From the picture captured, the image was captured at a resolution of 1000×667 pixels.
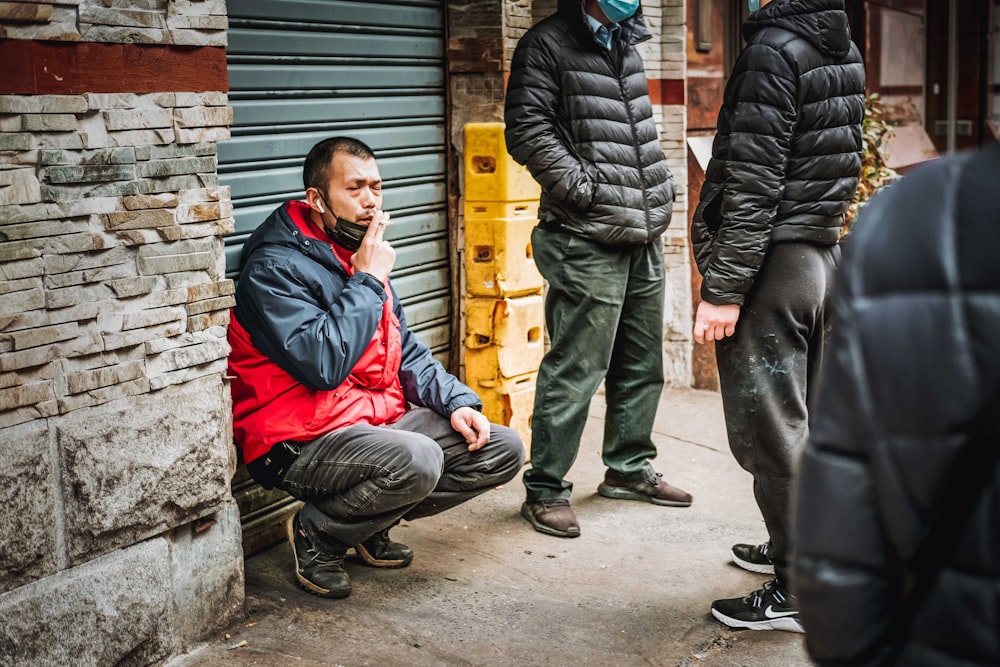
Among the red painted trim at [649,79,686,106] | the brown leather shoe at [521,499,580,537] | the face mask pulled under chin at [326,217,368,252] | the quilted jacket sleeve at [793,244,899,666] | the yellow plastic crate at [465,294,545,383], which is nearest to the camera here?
the quilted jacket sleeve at [793,244,899,666]

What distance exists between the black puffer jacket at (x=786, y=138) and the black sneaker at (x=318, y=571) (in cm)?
160

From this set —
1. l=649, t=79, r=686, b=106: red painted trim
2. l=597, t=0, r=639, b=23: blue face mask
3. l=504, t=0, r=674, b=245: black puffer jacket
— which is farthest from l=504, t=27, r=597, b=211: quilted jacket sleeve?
l=649, t=79, r=686, b=106: red painted trim

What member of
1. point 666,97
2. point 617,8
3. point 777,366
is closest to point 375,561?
point 777,366

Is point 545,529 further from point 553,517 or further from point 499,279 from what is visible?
point 499,279

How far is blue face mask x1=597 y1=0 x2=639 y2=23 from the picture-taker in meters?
4.66

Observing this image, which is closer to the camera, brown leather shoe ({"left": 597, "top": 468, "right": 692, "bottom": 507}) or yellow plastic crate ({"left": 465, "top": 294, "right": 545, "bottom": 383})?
brown leather shoe ({"left": 597, "top": 468, "right": 692, "bottom": 507})

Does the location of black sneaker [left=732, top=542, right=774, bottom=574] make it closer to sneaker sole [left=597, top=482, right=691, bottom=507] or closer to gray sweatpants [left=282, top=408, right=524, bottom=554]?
sneaker sole [left=597, top=482, right=691, bottom=507]

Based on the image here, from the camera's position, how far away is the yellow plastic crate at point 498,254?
5.32 m

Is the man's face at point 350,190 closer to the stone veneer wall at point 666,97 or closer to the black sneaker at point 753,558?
the stone veneer wall at point 666,97

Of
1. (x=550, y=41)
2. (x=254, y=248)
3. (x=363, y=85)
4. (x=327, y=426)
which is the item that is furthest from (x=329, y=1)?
(x=327, y=426)

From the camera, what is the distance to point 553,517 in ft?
15.6

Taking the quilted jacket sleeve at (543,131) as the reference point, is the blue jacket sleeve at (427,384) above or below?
below

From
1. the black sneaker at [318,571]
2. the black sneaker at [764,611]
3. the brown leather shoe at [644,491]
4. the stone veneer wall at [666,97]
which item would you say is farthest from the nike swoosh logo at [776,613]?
the stone veneer wall at [666,97]

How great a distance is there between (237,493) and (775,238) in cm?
219
